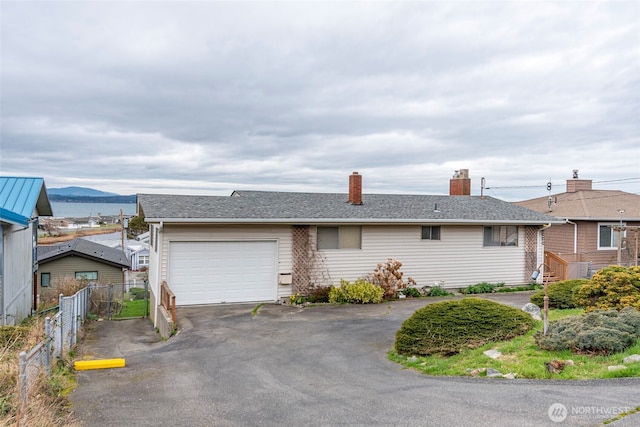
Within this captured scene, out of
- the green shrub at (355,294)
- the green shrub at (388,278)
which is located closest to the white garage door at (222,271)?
the green shrub at (355,294)

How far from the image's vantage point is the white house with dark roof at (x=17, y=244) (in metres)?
10.7

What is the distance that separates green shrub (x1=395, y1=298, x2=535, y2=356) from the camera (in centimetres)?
845

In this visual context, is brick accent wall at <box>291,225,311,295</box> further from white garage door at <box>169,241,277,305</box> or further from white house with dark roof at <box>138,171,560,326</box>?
white garage door at <box>169,241,277,305</box>

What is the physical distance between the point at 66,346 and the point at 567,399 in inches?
364

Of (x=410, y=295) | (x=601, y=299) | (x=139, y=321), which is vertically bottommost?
(x=139, y=321)

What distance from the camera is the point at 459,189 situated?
79.6ft

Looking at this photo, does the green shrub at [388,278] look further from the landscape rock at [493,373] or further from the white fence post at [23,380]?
the white fence post at [23,380]

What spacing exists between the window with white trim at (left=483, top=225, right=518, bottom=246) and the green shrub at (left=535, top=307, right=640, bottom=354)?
10126 mm

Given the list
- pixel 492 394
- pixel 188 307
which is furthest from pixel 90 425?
pixel 188 307

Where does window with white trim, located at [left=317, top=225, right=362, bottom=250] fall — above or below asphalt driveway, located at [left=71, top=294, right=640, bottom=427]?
above

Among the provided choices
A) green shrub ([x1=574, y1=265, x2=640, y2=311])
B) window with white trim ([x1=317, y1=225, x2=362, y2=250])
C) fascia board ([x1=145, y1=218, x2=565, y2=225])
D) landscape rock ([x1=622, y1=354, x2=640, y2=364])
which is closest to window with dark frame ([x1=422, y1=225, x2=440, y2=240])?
fascia board ([x1=145, y1=218, x2=565, y2=225])

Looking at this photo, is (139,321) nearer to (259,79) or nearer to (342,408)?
(259,79)

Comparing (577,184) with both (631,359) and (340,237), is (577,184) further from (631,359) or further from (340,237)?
(631,359)

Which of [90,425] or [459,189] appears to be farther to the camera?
[459,189]
